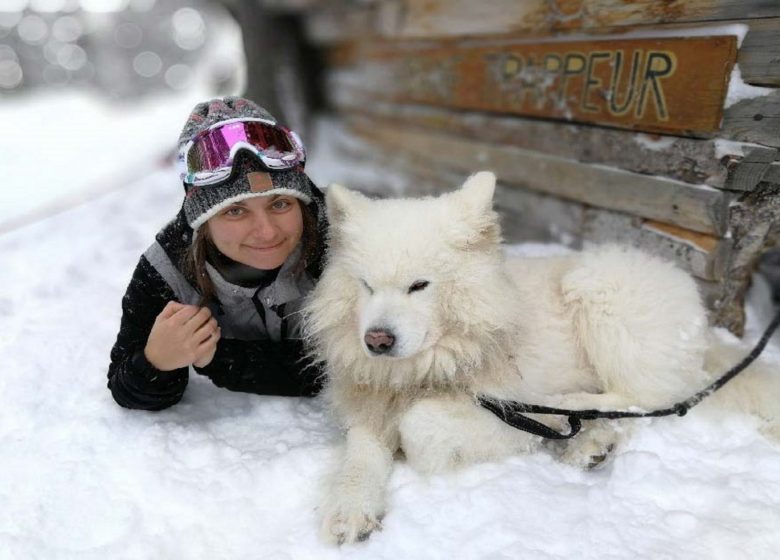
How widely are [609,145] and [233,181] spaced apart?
107 inches

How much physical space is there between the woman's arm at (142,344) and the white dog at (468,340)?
0.70 m

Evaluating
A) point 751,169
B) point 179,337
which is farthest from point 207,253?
point 751,169

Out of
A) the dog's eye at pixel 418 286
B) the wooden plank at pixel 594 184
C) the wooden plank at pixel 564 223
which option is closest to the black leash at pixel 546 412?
the dog's eye at pixel 418 286

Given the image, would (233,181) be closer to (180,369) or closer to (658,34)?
(180,369)

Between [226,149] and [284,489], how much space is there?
57.8 inches

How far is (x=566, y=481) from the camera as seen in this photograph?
235 cm

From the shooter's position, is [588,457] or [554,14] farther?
[554,14]

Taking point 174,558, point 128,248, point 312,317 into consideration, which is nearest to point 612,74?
point 312,317

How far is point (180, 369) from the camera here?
2.62m

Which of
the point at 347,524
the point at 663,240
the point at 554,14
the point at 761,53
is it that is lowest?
the point at 347,524

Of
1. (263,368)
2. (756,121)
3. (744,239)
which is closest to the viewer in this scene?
(263,368)

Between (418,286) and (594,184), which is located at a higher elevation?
(418,286)

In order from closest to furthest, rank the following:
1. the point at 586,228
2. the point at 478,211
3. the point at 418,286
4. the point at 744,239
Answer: the point at 418,286 < the point at 478,211 < the point at 744,239 < the point at 586,228

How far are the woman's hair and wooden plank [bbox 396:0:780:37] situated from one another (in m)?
2.39
